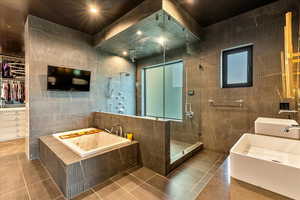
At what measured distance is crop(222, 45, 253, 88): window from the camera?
8.32ft

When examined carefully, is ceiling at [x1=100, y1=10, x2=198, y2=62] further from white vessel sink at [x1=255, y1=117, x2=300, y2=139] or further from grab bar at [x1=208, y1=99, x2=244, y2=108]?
white vessel sink at [x1=255, y1=117, x2=300, y2=139]

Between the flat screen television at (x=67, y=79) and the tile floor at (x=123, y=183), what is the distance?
5.17 feet

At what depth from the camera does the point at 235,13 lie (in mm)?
2529

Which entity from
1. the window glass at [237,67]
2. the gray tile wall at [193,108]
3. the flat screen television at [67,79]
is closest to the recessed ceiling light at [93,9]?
the flat screen television at [67,79]

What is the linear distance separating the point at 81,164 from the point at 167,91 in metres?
2.50

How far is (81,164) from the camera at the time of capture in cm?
174

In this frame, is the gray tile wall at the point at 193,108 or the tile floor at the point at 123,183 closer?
the tile floor at the point at 123,183

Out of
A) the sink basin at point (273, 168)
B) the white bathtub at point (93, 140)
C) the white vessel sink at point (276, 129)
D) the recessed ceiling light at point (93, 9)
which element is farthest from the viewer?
the white bathtub at point (93, 140)

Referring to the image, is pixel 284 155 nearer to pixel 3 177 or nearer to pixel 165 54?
pixel 165 54

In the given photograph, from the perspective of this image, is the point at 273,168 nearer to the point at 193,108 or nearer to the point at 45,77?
the point at 193,108

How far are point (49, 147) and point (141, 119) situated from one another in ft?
5.18

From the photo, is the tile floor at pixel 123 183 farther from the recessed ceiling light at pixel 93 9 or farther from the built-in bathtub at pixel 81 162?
the recessed ceiling light at pixel 93 9

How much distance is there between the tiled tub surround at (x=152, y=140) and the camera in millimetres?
2061

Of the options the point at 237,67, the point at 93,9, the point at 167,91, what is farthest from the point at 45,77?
the point at 237,67
